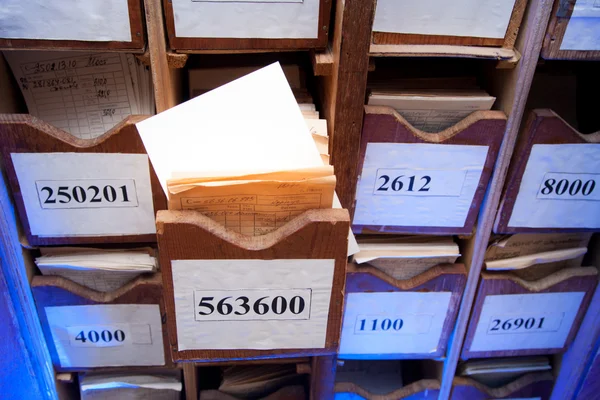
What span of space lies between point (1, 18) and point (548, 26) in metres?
0.90

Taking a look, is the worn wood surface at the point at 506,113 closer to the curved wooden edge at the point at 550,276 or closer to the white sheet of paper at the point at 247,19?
the curved wooden edge at the point at 550,276

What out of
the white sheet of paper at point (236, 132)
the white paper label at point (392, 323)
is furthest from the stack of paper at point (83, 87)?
the white paper label at point (392, 323)

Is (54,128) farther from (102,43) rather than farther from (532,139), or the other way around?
(532,139)

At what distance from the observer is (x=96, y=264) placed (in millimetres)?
990

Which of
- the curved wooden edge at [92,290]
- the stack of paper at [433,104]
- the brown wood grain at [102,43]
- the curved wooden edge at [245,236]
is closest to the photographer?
the curved wooden edge at [245,236]

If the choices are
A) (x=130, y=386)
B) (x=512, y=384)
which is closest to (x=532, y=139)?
(x=512, y=384)

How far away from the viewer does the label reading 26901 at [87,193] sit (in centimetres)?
90

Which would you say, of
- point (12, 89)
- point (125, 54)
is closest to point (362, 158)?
point (125, 54)

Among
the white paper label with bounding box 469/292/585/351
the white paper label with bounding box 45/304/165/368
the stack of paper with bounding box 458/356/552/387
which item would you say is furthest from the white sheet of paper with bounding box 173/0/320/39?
the stack of paper with bounding box 458/356/552/387

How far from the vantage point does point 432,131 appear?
952 mm

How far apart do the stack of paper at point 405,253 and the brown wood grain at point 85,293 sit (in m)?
0.44

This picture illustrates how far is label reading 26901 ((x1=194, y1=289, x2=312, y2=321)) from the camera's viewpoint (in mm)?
783

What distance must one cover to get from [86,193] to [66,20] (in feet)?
1.00

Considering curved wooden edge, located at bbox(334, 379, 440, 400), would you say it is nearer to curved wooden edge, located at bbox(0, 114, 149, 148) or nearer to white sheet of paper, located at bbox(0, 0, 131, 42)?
curved wooden edge, located at bbox(0, 114, 149, 148)
